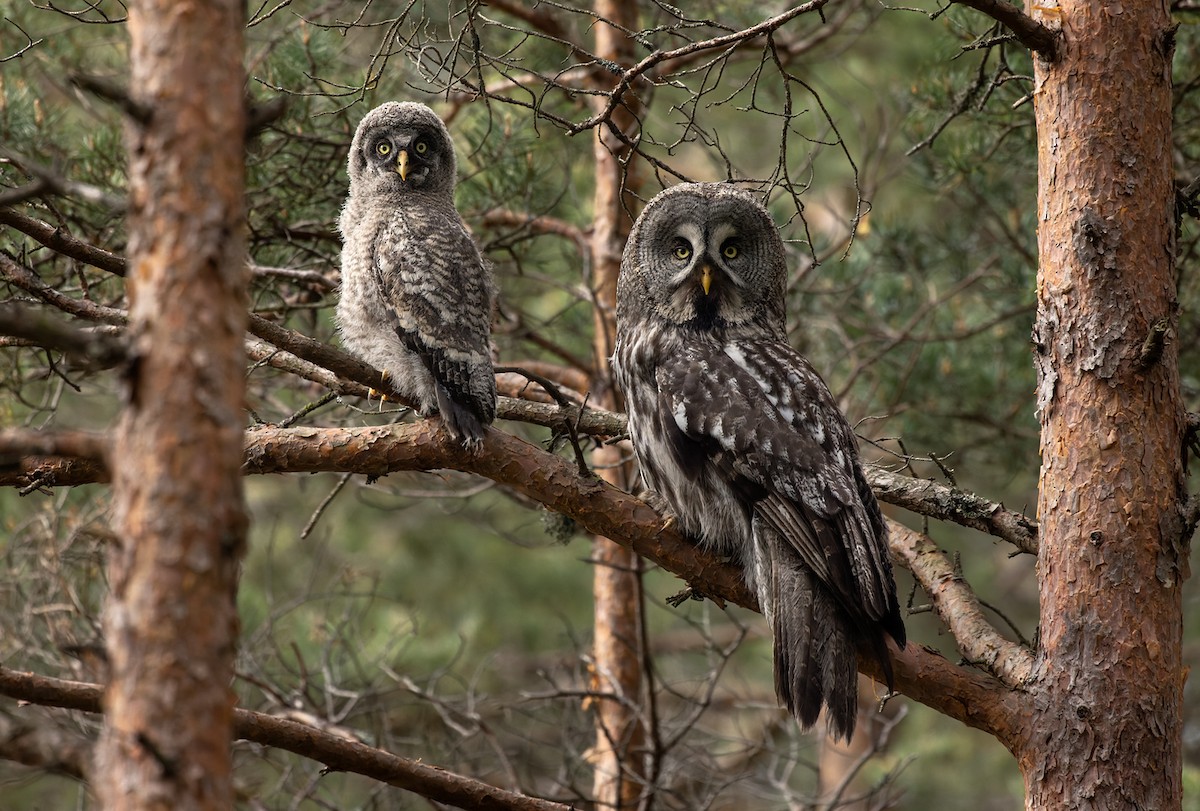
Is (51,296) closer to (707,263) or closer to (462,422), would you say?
(462,422)

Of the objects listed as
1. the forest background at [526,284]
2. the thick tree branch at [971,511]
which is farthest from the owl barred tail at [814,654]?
the thick tree branch at [971,511]

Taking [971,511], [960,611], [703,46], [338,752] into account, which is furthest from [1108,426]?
[338,752]

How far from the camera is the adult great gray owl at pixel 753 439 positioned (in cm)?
341

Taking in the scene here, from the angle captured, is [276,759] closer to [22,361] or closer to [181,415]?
[22,361]

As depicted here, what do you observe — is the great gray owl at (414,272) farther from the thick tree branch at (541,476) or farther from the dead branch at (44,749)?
the dead branch at (44,749)

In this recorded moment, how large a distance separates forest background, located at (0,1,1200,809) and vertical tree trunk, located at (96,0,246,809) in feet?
2.17

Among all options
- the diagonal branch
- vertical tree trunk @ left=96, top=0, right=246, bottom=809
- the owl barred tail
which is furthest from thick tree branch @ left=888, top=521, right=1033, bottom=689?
vertical tree trunk @ left=96, top=0, right=246, bottom=809

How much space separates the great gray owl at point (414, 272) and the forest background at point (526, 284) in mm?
209

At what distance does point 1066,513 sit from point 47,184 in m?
2.51

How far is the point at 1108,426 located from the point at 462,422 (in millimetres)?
1708

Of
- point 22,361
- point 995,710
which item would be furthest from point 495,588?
point 995,710

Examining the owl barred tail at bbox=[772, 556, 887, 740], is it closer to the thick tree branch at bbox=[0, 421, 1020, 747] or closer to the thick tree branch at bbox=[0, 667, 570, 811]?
the thick tree branch at bbox=[0, 421, 1020, 747]

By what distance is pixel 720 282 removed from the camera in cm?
424

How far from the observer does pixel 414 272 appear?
4.50 meters
